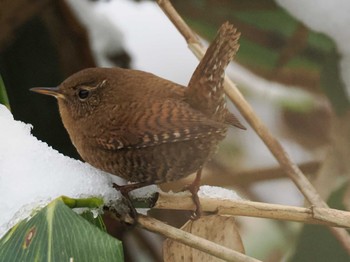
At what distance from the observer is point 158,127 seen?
0.52m

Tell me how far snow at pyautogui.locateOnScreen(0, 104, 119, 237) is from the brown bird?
0.02 meters

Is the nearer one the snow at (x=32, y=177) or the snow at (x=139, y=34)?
the snow at (x=32, y=177)

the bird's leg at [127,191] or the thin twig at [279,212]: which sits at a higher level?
the bird's leg at [127,191]

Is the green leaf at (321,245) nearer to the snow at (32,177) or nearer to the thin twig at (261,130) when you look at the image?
the thin twig at (261,130)

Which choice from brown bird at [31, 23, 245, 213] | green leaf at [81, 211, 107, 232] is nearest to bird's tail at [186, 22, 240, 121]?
brown bird at [31, 23, 245, 213]

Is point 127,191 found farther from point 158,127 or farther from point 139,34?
point 139,34

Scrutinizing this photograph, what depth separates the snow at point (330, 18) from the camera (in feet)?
2.10

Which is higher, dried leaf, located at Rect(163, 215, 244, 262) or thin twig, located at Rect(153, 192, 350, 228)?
thin twig, located at Rect(153, 192, 350, 228)

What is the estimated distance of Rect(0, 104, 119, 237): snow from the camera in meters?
0.49

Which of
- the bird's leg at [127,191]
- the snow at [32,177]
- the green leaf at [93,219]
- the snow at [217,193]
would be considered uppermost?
the snow at [32,177]

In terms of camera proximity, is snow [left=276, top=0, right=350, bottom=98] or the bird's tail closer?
the bird's tail

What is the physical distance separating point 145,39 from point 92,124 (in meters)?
0.15

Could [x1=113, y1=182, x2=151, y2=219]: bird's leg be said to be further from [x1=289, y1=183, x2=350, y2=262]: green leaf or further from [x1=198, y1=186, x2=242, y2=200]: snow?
[x1=289, y1=183, x2=350, y2=262]: green leaf

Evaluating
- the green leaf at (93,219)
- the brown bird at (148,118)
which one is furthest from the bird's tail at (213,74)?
the green leaf at (93,219)
